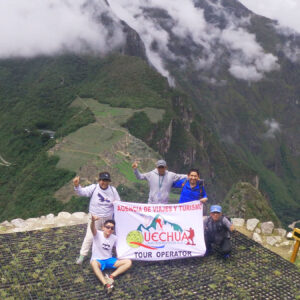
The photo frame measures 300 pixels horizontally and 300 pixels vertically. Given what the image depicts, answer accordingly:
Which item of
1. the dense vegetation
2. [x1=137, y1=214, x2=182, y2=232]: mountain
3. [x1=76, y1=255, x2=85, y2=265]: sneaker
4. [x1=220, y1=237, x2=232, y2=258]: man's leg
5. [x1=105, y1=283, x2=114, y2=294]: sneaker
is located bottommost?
the dense vegetation

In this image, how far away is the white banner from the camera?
29.1 ft

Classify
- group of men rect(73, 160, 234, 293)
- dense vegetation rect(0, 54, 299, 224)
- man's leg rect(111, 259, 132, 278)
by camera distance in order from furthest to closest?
1. dense vegetation rect(0, 54, 299, 224)
2. group of men rect(73, 160, 234, 293)
3. man's leg rect(111, 259, 132, 278)

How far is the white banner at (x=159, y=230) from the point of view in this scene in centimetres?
888

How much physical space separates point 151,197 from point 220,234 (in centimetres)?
195

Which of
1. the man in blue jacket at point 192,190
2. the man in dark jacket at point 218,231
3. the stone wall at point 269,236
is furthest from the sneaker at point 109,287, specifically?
the stone wall at point 269,236

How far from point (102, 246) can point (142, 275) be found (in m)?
1.04

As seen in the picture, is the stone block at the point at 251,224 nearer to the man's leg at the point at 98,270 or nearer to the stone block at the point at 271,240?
the stone block at the point at 271,240

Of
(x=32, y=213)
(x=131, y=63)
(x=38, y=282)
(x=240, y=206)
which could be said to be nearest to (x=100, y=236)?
(x=38, y=282)

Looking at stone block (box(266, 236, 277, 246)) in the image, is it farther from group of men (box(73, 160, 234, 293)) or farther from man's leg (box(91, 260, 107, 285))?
man's leg (box(91, 260, 107, 285))

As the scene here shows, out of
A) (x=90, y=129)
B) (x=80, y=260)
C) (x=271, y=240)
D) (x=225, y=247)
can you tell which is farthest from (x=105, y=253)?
(x=90, y=129)

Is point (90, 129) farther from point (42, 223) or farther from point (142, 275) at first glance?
point (142, 275)

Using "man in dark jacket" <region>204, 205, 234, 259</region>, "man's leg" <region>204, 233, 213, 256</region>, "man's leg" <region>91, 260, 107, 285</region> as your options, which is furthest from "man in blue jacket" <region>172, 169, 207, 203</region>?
"man's leg" <region>91, 260, 107, 285</region>

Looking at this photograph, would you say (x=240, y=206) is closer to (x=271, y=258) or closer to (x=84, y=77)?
(x=271, y=258)

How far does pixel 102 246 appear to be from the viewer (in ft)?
27.4
